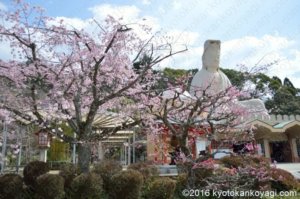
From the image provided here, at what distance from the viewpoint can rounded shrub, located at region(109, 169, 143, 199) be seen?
18.4ft

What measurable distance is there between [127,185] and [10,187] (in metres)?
2.20

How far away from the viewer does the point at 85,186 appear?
18.3ft

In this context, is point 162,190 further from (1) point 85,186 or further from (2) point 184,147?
(1) point 85,186

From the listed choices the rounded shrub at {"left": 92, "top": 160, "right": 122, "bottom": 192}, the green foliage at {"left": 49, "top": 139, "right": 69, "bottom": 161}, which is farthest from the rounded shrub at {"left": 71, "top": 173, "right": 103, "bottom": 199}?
the green foliage at {"left": 49, "top": 139, "right": 69, "bottom": 161}

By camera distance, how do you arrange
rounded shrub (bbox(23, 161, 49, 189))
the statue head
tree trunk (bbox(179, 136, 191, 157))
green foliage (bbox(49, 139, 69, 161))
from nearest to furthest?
tree trunk (bbox(179, 136, 191, 157))
rounded shrub (bbox(23, 161, 49, 189))
green foliage (bbox(49, 139, 69, 161))
the statue head

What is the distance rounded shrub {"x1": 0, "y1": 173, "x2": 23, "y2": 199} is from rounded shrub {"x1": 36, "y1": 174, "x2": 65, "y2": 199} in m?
0.60

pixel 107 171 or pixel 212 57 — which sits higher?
pixel 212 57

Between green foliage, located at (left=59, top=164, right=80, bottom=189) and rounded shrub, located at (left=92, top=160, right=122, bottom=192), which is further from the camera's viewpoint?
rounded shrub, located at (left=92, top=160, right=122, bottom=192)

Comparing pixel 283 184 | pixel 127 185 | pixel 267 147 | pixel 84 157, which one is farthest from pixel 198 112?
pixel 267 147

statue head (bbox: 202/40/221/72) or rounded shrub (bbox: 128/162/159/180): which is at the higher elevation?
statue head (bbox: 202/40/221/72)

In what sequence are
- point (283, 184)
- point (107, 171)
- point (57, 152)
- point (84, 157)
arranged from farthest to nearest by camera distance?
point (57, 152)
point (283, 184)
point (107, 171)
point (84, 157)

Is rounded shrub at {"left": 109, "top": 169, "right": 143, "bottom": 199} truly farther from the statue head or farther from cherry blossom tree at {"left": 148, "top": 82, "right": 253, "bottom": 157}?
the statue head

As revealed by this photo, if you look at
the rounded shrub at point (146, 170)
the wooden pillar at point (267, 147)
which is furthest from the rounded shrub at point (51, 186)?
the wooden pillar at point (267, 147)

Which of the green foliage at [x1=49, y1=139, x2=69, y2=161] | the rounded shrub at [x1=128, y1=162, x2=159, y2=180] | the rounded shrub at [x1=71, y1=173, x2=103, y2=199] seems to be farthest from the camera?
the green foliage at [x1=49, y1=139, x2=69, y2=161]
